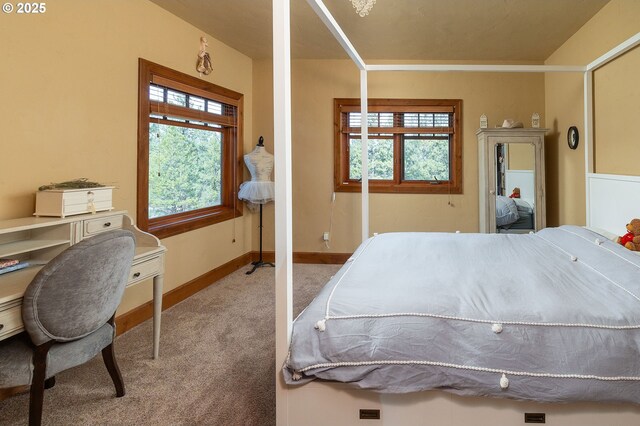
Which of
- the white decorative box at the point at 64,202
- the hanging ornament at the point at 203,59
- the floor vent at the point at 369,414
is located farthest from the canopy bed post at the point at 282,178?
the hanging ornament at the point at 203,59

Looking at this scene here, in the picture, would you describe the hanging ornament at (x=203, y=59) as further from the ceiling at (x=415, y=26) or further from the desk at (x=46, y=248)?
the desk at (x=46, y=248)

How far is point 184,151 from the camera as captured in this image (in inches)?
150

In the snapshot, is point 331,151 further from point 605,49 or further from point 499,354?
point 499,354

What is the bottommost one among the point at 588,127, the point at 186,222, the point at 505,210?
the point at 186,222

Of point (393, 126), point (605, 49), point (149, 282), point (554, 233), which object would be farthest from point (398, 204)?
point (149, 282)

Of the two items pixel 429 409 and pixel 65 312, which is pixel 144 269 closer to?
pixel 65 312

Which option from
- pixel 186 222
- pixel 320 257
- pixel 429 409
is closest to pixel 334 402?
pixel 429 409

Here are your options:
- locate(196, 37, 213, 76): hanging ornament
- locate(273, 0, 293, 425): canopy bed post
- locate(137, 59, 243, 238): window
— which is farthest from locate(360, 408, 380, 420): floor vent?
locate(196, 37, 213, 76): hanging ornament

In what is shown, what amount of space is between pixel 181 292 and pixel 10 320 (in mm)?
2109

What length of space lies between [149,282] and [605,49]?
423 cm

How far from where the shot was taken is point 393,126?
4855 mm

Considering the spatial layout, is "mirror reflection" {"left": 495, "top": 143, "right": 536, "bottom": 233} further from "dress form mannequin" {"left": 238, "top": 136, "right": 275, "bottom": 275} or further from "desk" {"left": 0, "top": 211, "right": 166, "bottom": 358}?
"desk" {"left": 0, "top": 211, "right": 166, "bottom": 358}

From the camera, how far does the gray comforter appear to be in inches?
53.3

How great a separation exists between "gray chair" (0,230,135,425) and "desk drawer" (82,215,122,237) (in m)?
0.48
